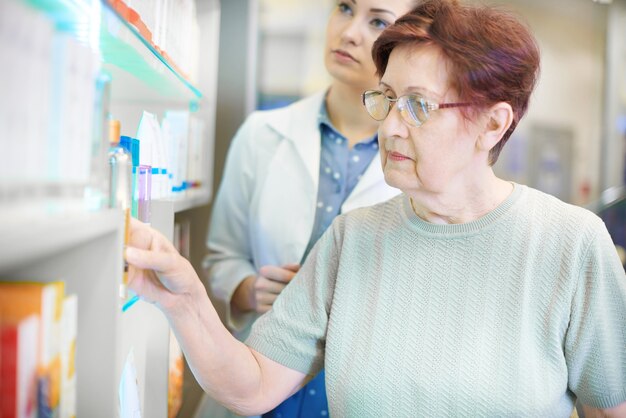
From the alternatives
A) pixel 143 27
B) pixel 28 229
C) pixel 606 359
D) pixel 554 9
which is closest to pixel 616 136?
pixel 554 9

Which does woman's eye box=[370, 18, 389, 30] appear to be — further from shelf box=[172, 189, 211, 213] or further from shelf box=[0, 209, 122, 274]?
shelf box=[0, 209, 122, 274]

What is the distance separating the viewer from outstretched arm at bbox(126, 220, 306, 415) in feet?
4.01

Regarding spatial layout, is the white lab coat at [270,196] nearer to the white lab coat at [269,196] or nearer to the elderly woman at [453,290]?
the white lab coat at [269,196]

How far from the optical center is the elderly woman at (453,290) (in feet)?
4.93

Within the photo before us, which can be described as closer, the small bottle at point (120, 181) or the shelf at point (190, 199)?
the small bottle at point (120, 181)

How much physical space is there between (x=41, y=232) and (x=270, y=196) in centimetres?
144

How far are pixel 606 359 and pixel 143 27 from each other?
4.35 feet

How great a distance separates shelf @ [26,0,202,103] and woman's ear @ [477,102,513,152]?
0.79 m

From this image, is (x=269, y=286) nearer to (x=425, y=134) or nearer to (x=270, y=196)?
(x=270, y=196)

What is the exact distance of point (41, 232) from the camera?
758 millimetres

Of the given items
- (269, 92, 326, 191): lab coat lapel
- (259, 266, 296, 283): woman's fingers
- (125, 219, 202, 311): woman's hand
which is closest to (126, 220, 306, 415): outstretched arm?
(125, 219, 202, 311): woman's hand

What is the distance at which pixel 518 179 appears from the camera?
4711 millimetres

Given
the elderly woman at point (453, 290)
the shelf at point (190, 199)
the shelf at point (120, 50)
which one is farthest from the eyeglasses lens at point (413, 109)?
the shelf at point (190, 199)

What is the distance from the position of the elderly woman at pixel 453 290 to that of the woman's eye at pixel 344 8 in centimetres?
50
